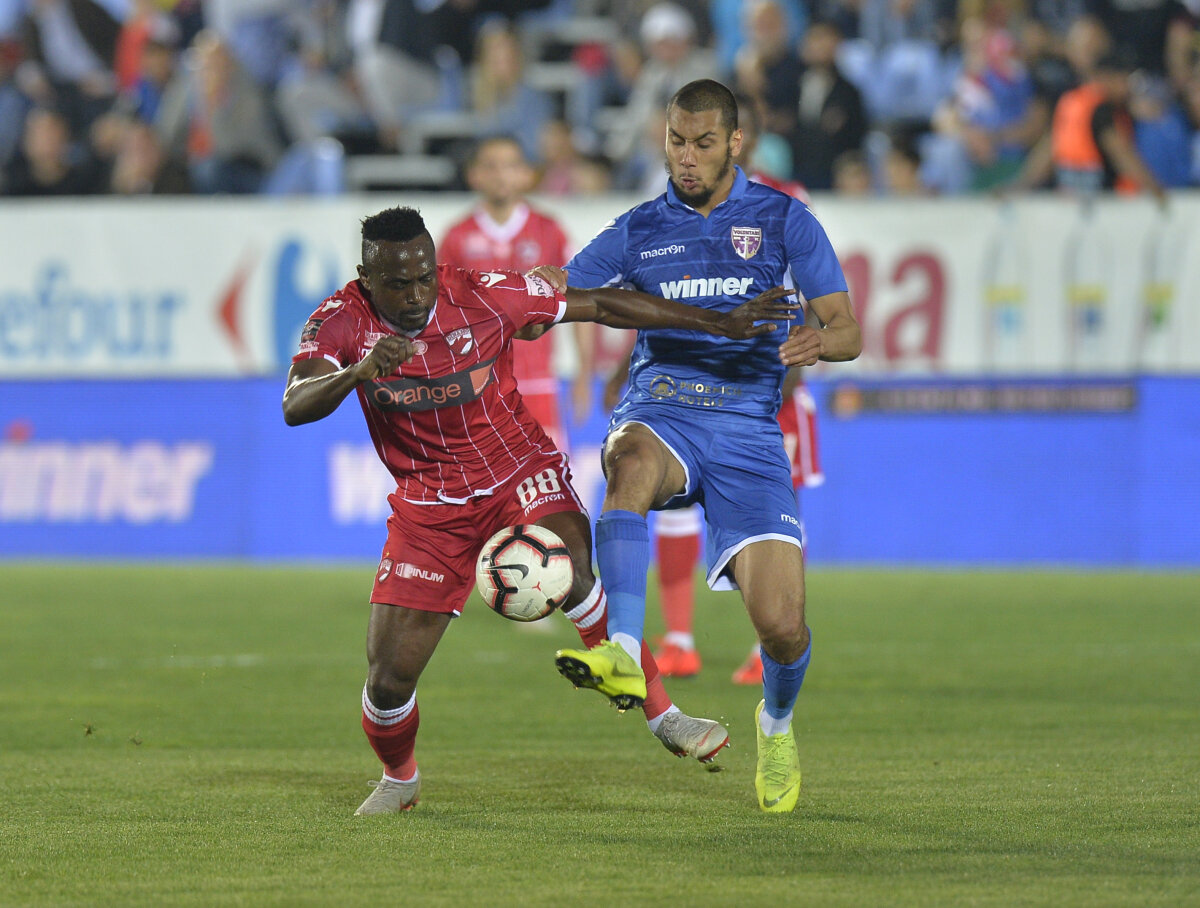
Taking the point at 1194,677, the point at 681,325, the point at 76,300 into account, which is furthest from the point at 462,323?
the point at 76,300

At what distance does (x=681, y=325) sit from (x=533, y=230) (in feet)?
15.5

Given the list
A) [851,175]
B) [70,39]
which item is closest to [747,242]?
[851,175]

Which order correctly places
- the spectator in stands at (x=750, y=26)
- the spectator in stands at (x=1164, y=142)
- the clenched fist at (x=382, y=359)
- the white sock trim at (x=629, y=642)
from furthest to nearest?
the spectator in stands at (x=750, y=26) → the spectator in stands at (x=1164, y=142) → the white sock trim at (x=629, y=642) → the clenched fist at (x=382, y=359)

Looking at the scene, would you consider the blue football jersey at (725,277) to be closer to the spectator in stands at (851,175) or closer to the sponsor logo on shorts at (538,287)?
the sponsor logo on shorts at (538,287)

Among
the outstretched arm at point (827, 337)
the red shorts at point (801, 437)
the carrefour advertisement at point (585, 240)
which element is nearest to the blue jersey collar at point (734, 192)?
the outstretched arm at point (827, 337)

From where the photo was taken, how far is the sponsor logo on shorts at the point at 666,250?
19.4 feet

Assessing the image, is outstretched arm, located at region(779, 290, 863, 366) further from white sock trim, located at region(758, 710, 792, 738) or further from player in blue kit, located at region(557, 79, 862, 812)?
white sock trim, located at region(758, 710, 792, 738)

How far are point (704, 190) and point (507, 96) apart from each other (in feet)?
35.9

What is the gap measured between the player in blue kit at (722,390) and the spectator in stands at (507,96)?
10529 millimetres

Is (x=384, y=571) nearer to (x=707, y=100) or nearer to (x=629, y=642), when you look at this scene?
(x=629, y=642)

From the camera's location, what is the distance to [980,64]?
15.7 meters

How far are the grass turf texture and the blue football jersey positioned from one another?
130cm

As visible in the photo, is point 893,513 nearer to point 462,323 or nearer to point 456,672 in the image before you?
point 456,672

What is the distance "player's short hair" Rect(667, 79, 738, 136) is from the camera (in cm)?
571
